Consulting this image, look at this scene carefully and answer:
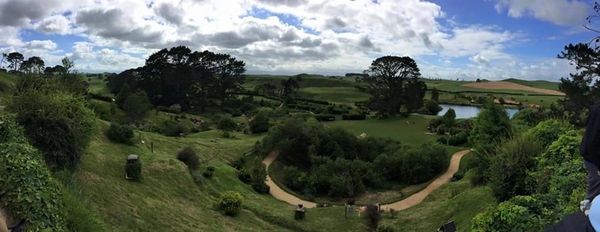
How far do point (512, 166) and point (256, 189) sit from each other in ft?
65.5

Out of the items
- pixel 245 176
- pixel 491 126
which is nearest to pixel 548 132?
pixel 491 126

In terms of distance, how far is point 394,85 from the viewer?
70.0 metres

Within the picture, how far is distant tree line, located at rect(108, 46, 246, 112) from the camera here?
262ft

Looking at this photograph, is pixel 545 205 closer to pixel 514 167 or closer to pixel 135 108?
pixel 514 167

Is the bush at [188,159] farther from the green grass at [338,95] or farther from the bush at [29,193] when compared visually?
the green grass at [338,95]

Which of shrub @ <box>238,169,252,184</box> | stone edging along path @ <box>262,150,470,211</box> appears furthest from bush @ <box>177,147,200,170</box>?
stone edging along path @ <box>262,150,470,211</box>

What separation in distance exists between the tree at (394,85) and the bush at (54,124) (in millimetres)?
54921

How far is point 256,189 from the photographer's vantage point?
3225 cm

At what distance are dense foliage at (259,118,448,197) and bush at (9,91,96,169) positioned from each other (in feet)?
66.9

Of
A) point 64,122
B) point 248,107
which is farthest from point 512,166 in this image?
point 248,107

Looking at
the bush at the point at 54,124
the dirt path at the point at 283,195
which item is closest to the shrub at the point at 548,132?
the dirt path at the point at 283,195

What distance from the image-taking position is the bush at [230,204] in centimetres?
2249

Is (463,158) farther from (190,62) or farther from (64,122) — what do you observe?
(190,62)

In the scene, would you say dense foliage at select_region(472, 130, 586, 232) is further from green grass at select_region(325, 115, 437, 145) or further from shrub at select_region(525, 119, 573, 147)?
green grass at select_region(325, 115, 437, 145)
